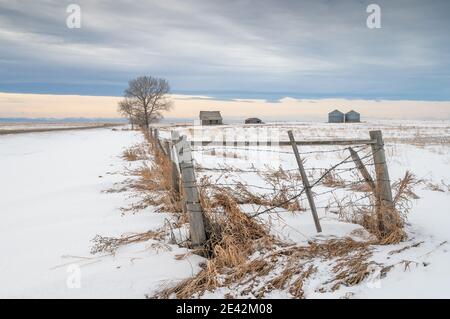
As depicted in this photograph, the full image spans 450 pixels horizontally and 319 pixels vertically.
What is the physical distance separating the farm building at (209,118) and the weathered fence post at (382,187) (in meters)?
80.3

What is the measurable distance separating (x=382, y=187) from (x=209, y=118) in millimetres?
81104

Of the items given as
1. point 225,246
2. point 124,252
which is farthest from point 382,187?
point 124,252

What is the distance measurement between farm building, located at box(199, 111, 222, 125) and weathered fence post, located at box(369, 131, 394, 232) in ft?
263

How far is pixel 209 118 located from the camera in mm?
84688

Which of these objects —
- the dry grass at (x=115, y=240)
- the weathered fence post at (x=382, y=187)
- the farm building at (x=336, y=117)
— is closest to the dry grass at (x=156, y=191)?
the dry grass at (x=115, y=240)

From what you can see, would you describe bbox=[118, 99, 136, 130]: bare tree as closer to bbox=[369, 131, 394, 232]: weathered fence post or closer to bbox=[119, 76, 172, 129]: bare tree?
bbox=[119, 76, 172, 129]: bare tree

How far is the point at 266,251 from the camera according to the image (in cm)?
405

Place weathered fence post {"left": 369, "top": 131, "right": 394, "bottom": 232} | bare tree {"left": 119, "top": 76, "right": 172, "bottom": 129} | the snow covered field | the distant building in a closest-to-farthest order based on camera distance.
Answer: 1. the snow covered field
2. weathered fence post {"left": 369, "top": 131, "right": 394, "bottom": 232}
3. bare tree {"left": 119, "top": 76, "right": 172, "bottom": 129}
4. the distant building

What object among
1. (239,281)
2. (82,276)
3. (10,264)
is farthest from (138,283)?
(10,264)

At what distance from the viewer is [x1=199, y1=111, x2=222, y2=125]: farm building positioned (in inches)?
3351

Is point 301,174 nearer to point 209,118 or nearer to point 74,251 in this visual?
point 74,251

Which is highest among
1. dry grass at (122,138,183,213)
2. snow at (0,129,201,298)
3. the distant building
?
the distant building

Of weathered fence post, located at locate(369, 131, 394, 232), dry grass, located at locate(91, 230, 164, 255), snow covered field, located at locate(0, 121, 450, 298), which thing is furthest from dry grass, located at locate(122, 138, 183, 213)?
weathered fence post, located at locate(369, 131, 394, 232)
